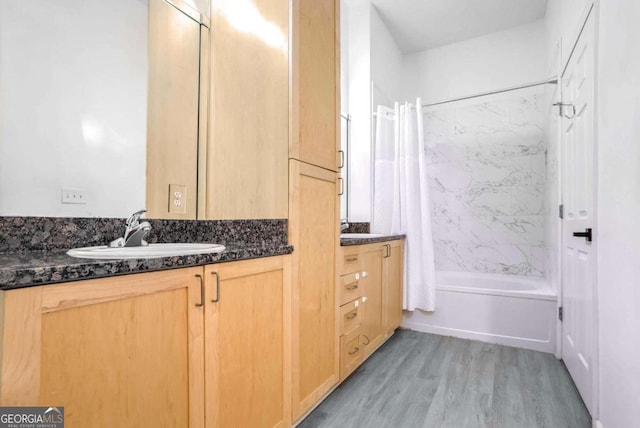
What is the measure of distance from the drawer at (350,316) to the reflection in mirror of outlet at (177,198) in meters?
1.07

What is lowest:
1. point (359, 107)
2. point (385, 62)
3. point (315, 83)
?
point (315, 83)

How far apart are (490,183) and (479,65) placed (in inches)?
51.8

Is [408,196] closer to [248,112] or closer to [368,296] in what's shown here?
[368,296]

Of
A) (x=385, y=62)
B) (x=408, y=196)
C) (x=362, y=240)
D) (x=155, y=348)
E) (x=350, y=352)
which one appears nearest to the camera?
(x=155, y=348)

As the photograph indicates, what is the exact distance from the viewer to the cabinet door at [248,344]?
111cm

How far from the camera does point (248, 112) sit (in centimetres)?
162

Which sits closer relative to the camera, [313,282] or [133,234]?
[133,234]

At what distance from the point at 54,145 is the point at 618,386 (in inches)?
93.0

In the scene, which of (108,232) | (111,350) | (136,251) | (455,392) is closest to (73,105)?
(108,232)

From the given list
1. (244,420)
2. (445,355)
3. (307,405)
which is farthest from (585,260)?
(244,420)

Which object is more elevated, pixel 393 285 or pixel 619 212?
pixel 619 212

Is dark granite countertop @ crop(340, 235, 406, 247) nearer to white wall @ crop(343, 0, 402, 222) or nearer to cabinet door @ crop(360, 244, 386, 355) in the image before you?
cabinet door @ crop(360, 244, 386, 355)

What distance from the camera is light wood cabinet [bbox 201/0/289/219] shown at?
1.53m

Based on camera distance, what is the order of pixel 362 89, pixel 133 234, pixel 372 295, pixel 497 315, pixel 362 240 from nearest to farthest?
pixel 133 234 < pixel 362 240 < pixel 372 295 < pixel 497 315 < pixel 362 89
